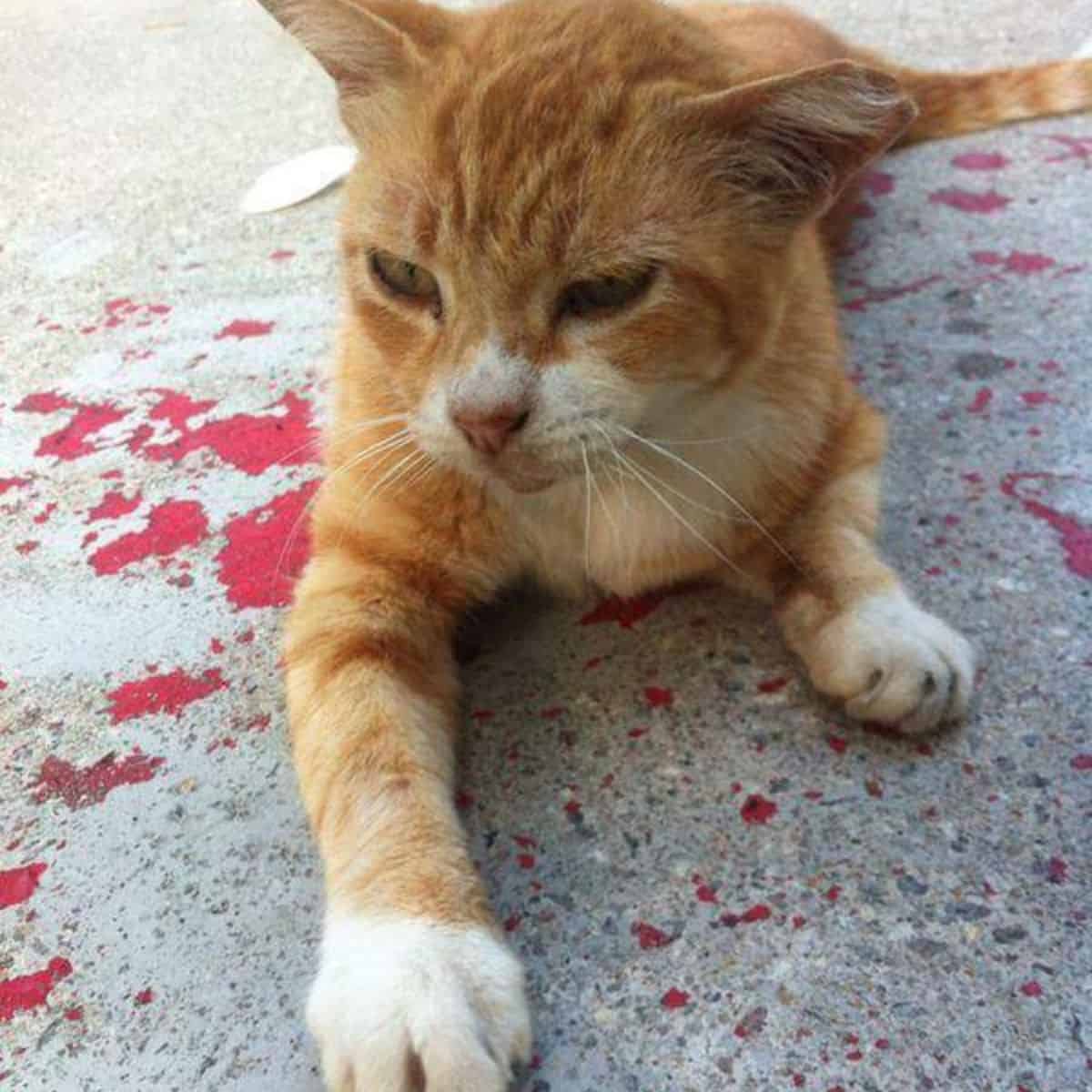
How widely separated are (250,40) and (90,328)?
79.9 inches

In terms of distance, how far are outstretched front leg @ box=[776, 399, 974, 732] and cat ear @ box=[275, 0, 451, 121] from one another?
0.75 m

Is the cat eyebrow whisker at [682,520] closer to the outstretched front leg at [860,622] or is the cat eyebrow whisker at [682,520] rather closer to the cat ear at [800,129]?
the outstretched front leg at [860,622]

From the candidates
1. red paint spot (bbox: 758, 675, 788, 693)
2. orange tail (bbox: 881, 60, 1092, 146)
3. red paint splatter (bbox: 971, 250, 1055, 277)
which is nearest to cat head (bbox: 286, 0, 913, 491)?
red paint spot (bbox: 758, 675, 788, 693)

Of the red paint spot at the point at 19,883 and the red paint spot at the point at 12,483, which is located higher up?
the red paint spot at the point at 19,883

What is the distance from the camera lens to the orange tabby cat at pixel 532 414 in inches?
42.9

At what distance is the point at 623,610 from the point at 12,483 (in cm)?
109

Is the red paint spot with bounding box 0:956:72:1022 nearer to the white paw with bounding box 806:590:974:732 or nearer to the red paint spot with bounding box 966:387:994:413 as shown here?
the white paw with bounding box 806:590:974:732

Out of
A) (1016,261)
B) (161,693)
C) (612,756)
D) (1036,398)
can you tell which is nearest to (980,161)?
(1016,261)

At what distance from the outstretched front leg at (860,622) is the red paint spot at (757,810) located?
0.52ft

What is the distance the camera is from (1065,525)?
5.02 feet

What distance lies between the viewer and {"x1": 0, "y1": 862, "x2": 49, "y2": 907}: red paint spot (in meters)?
1.21

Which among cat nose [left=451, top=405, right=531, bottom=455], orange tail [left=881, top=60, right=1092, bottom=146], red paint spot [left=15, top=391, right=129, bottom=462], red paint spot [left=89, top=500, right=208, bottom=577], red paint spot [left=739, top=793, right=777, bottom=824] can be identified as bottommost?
red paint spot [left=15, top=391, right=129, bottom=462]

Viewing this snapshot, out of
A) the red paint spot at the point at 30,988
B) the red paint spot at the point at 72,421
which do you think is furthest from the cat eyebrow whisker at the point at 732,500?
the red paint spot at the point at 72,421

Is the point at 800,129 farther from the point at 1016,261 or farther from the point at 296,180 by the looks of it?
the point at 296,180
